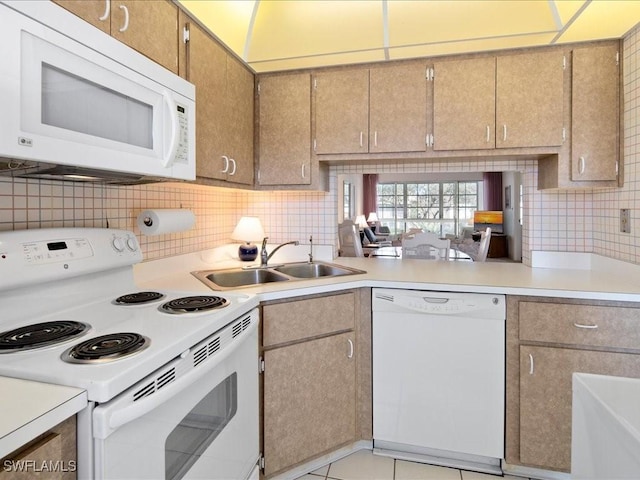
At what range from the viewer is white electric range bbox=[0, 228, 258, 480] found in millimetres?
771

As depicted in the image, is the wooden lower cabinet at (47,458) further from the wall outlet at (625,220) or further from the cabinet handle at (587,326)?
the wall outlet at (625,220)

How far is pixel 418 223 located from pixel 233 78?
5568 millimetres

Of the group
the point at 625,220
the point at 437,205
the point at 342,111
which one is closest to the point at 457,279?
the point at 625,220

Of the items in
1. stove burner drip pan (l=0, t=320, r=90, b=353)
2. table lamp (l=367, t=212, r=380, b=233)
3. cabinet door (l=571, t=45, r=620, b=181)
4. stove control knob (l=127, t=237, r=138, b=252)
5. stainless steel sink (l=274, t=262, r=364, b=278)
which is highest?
cabinet door (l=571, t=45, r=620, b=181)

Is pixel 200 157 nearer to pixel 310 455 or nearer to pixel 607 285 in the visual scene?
pixel 310 455

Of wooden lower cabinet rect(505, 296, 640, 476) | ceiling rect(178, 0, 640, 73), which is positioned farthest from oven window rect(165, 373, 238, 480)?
ceiling rect(178, 0, 640, 73)

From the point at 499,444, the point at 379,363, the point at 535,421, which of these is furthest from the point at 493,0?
the point at 499,444

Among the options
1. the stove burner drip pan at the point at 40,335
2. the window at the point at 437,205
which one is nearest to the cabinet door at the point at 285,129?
the stove burner drip pan at the point at 40,335

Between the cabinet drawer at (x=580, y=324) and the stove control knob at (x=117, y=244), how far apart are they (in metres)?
1.75

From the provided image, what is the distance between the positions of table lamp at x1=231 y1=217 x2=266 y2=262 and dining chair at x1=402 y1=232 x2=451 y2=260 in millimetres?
1194

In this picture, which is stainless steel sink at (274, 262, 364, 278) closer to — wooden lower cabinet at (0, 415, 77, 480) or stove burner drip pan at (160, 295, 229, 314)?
stove burner drip pan at (160, 295, 229, 314)

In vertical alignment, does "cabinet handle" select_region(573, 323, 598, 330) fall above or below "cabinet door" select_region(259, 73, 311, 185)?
below

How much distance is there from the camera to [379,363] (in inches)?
74.0

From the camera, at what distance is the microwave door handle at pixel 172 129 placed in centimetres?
125
